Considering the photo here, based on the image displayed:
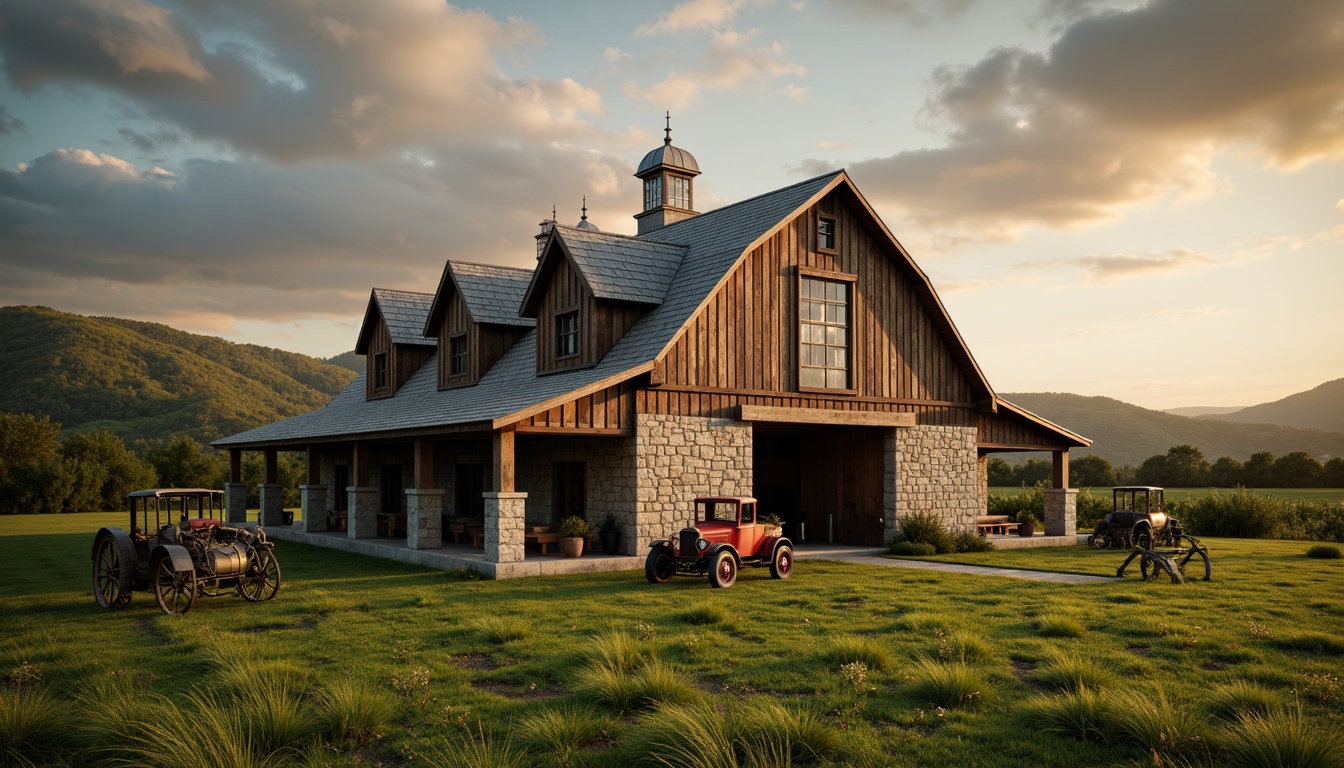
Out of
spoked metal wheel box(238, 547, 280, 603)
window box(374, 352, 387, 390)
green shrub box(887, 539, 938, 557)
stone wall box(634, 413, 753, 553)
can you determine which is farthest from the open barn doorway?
window box(374, 352, 387, 390)

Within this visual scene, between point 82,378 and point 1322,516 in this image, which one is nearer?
point 1322,516

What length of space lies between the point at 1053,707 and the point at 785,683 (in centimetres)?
240

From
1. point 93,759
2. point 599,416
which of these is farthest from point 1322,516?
point 93,759

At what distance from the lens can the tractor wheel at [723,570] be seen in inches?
619

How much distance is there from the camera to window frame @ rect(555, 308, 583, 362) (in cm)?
2127

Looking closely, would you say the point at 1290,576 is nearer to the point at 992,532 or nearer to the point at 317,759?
the point at 992,532

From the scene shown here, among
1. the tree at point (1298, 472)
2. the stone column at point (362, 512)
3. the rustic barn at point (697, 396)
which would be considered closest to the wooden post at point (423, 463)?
the rustic barn at point (697, 396)

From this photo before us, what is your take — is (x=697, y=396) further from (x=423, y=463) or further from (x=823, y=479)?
(x=823, y=479)

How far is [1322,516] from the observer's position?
102 ft

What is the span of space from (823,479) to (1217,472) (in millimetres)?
54065

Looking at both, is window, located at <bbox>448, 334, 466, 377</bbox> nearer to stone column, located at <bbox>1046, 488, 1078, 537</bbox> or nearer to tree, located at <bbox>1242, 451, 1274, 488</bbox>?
stone column, located at <bbox>1046, 488, 1078, 537</bbox>

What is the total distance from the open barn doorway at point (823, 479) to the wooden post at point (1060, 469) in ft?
20.9

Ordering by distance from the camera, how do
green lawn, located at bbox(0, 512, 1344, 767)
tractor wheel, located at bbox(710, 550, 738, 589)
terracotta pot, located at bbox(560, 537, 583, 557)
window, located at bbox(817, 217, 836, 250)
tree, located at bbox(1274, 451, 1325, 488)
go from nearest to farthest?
green lawn, located at bbox(0, 512, 1344, 767) < tractor wheel, located at bbox(710, 550, 738, 589) < terracotta pot, located at bbox(560, 537, 583, 557) < window, located at bbox(817, 217, 836, 250) < tree, located at bbox(1274, 451, 1325, 488)

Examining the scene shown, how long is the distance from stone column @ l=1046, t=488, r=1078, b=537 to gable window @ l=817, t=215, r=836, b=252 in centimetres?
1058
